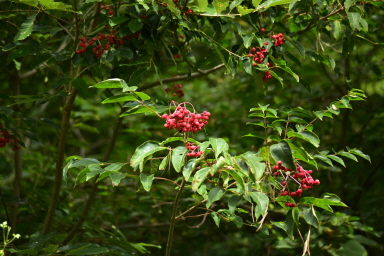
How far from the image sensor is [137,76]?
2.13 meters

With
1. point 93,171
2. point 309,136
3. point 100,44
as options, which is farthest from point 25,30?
point 309,136

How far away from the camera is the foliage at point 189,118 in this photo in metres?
1.70

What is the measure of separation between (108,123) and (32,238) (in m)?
2.98

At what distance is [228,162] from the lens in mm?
1462

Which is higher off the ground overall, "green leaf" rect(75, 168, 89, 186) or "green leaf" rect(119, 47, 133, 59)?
"green leaf" rect(119, 47, 133, 59)

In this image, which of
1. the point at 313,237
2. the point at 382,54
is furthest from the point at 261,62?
the point at 382,54

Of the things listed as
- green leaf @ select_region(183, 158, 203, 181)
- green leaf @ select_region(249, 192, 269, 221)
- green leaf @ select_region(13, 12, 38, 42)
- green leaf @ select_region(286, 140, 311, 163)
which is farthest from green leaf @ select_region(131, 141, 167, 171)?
green leaf @ select_region(13, 12, 38, 42)

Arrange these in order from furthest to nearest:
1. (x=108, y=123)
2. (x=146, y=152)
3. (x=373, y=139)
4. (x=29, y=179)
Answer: (x=108, y=123) → (x=29, y=179) → (x=373, y=139) → (x=146, y=152)

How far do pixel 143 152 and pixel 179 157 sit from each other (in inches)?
5.5

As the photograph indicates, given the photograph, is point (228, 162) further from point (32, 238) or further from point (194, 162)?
point (32, 238)

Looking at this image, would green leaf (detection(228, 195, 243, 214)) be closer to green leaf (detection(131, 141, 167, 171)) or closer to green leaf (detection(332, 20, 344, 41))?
green leaf (detection(131, 141, 167, 171))

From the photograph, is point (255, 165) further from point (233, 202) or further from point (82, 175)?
point (82, 175)

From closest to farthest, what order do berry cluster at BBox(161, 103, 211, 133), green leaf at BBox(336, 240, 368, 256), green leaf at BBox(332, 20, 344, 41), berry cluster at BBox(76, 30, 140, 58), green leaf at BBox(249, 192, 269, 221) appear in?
green leaf at BBox(249, 192, 269, 221) < berry cluster at BBox(161, 103, 211, 133) < berry cluster at BBox(76, 30, 140, 58) < green leaf at BBox(332, 20, 344, 41) < green leaf at BBox(336, 240, 368, 256)

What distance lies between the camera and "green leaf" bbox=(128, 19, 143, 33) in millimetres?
2072
